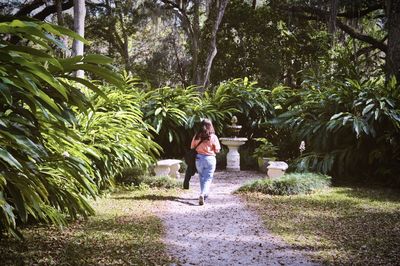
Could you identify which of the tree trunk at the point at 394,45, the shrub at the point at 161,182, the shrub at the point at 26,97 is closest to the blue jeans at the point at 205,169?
the shrub at the point at 161,182

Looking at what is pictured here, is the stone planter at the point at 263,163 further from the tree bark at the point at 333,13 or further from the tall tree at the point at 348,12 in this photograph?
the tree bark at the point at 333,13

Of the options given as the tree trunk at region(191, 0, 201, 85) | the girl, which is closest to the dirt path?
the girl

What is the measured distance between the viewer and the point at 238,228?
5.62 metres

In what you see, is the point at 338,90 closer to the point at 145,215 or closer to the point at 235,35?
the point at 145,215

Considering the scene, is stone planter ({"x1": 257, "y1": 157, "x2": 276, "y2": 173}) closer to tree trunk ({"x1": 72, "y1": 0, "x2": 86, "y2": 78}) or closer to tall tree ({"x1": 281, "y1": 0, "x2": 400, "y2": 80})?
tall tree ({"x1": 281, "y1": 0, "x2": 400, "y2": 80})

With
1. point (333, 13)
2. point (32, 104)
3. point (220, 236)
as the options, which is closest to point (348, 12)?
point (333, 13)

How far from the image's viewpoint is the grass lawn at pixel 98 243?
4.09m

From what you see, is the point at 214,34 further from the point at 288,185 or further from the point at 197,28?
the point at 288,185

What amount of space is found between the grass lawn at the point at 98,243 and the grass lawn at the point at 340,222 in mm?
1562

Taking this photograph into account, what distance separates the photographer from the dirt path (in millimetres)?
4324

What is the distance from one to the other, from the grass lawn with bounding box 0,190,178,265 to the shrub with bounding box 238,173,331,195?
252 cm

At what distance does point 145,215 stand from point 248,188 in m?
2.64

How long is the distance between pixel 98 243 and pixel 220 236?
1428 mm

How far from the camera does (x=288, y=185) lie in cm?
793
